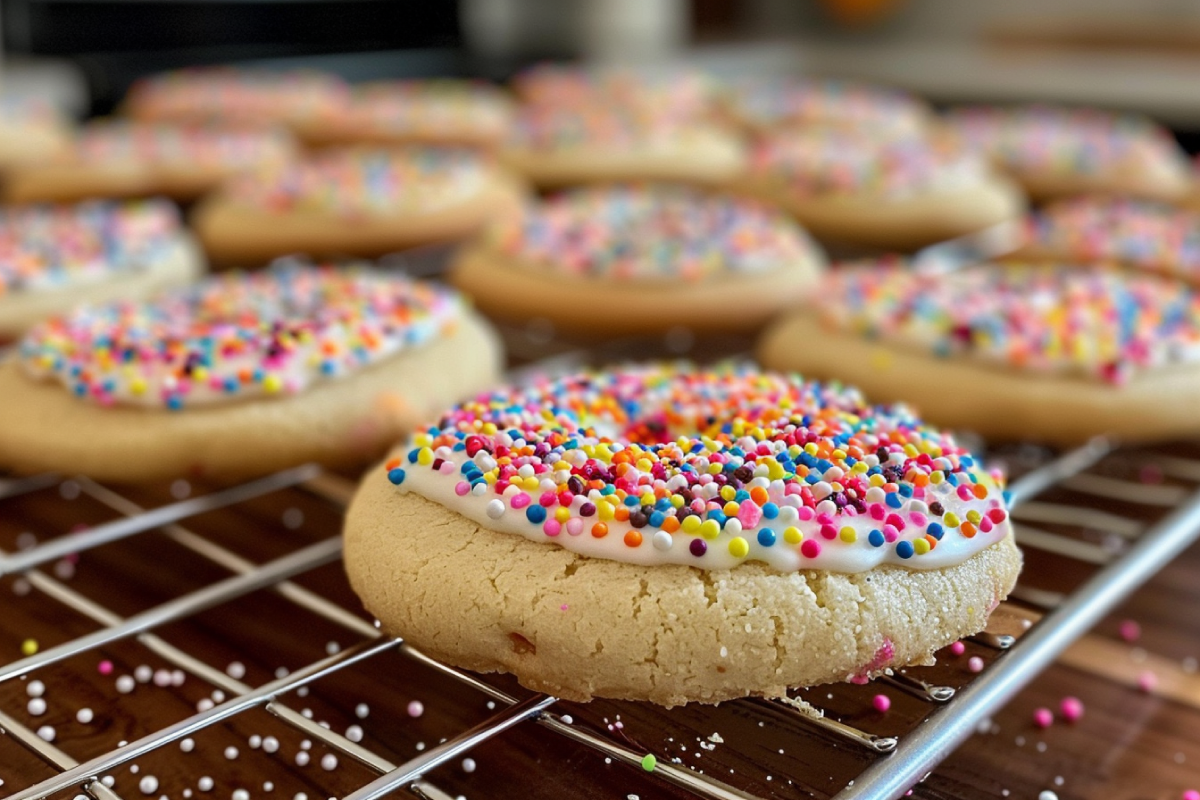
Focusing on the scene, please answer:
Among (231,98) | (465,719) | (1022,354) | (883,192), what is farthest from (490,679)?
(231,98)

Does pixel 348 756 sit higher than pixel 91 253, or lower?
lower

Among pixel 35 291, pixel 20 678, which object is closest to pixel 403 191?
pixel 35 291

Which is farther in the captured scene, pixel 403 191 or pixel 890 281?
pixel 403 191

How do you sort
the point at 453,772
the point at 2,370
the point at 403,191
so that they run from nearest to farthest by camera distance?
1. the point at 453,772
2. the point at 2,370
3. the point at 403,191

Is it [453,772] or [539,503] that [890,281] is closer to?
[539,503]

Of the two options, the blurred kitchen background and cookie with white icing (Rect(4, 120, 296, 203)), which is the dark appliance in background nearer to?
the blurred kitchen background

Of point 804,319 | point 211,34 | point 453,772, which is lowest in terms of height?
point 453,772

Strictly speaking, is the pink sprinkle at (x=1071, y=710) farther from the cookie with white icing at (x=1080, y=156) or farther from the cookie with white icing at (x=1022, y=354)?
the cookie with white icing at (x=1080, y=156)
